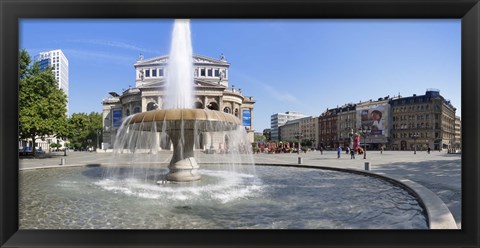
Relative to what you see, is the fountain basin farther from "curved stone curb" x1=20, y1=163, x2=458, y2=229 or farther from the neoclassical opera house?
the neoclassical opera house

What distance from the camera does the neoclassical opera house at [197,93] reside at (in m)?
52.5

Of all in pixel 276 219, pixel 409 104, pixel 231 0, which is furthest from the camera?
pixel 409 104

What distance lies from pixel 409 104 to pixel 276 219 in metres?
79.1

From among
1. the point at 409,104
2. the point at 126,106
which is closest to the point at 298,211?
the point at 126,106

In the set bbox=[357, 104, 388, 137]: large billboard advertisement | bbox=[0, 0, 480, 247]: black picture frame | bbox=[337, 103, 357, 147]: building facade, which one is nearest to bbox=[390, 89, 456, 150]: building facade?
bbox=[357, 104, 388, 137]: large billboard advertisement

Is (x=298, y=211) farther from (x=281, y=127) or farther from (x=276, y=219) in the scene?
(x=281, y=127)

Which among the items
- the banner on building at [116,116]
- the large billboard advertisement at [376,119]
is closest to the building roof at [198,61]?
the banner on building at [116,116]

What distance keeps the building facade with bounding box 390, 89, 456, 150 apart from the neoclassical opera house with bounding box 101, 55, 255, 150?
132 feet

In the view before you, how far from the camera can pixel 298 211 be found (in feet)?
19.2

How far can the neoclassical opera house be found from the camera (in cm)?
5247

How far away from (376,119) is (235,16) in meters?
80.6

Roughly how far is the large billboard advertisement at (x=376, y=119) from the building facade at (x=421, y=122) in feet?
7.83
